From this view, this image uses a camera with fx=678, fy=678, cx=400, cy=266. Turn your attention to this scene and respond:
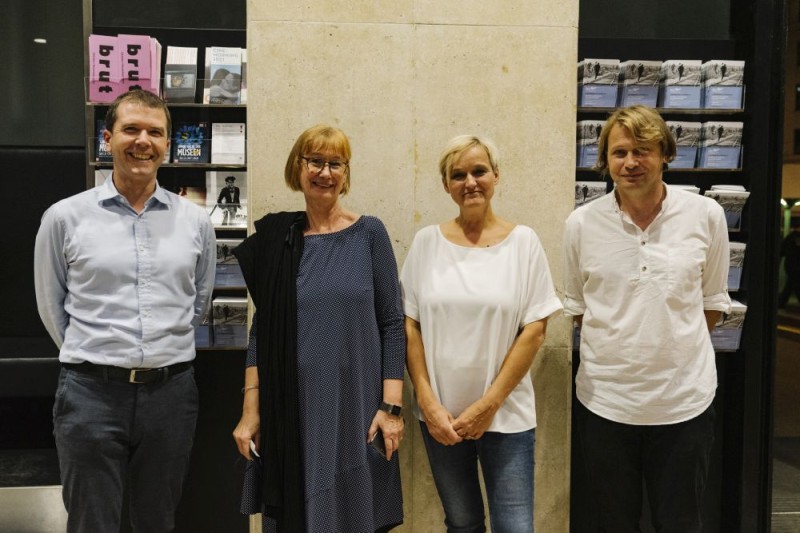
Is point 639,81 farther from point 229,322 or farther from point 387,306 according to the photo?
point 229,322

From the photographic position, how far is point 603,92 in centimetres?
320

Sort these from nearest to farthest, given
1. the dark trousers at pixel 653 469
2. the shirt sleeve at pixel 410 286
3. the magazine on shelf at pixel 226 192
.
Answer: the dark trousers at pixel 653 469 → the shirt sleeve at pixel 410 286 → the magazine on shelf at pixel 226 192

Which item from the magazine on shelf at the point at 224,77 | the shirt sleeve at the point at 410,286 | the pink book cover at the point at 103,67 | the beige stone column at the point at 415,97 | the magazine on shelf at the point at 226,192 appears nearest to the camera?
the shirt sleeve at the point at 410,286

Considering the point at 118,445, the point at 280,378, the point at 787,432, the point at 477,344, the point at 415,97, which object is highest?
the point at 415,97

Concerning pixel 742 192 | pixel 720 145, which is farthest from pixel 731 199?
pixel 720 145

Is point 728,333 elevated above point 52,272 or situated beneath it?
situated beneath

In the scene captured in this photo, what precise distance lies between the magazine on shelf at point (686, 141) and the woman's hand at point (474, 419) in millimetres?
1720

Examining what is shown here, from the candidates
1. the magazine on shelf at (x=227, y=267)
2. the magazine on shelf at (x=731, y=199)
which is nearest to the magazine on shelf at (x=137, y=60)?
the magazine on shelf at (x=227, y=267)

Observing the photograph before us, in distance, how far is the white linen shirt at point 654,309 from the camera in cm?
226

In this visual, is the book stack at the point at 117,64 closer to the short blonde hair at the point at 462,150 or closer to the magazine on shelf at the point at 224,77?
the magazine on shelf at the point at 224,77

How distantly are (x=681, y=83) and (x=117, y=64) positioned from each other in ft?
8.67

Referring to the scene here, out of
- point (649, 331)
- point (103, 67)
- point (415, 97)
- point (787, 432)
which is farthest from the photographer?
point (787, 432)

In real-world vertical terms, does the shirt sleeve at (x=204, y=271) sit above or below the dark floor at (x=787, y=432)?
above

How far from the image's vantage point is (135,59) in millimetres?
3135
